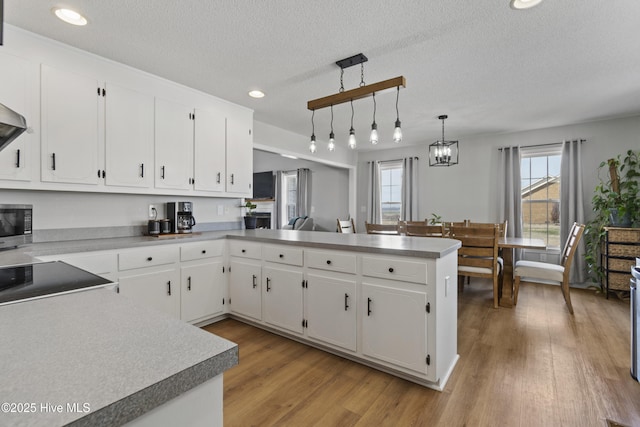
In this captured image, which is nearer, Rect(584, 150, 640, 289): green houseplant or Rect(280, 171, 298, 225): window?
Rect(584, 150, 640, 289): green houseplant

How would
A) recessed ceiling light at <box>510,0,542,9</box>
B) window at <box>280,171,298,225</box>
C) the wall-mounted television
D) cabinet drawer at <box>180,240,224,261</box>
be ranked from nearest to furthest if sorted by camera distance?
recessed ceiling light at <box>510,0,542,9</box> → cabinet drawer at <box>180,240,224,261</box> → window at <box>280,171,298,225</box> → the wall-mounted television

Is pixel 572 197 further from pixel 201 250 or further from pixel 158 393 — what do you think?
pixel 158 393

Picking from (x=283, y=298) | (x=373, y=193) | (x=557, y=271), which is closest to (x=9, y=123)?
(x=283, y=298)

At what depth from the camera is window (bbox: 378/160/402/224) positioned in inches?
253

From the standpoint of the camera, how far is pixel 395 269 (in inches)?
79.7

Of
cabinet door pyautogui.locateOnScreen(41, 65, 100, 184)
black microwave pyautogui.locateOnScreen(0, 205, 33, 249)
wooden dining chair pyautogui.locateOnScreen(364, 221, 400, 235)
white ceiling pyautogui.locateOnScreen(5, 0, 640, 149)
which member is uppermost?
white ceiling pyautogui.locateOnScreen(5, 0, 640, 149)

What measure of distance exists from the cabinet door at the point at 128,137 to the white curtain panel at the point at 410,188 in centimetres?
465

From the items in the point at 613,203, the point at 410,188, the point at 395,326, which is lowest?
the point at 395,326

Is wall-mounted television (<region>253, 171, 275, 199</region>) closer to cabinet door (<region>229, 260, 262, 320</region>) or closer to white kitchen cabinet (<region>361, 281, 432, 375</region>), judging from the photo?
cabinet door (<region>229, 260, 262, 320</region>)

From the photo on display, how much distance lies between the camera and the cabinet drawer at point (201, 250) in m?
2.78

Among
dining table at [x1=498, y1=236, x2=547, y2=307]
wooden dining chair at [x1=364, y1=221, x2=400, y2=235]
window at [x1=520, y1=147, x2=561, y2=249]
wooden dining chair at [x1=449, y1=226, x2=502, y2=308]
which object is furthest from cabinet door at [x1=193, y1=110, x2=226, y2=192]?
window at [x1=520, y1=147, x2=561, y2=249]

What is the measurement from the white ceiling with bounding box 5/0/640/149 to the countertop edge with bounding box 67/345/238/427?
2.07 meters

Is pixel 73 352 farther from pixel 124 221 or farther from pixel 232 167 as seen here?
pixel 232 167

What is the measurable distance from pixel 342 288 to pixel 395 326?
17.9 inches
